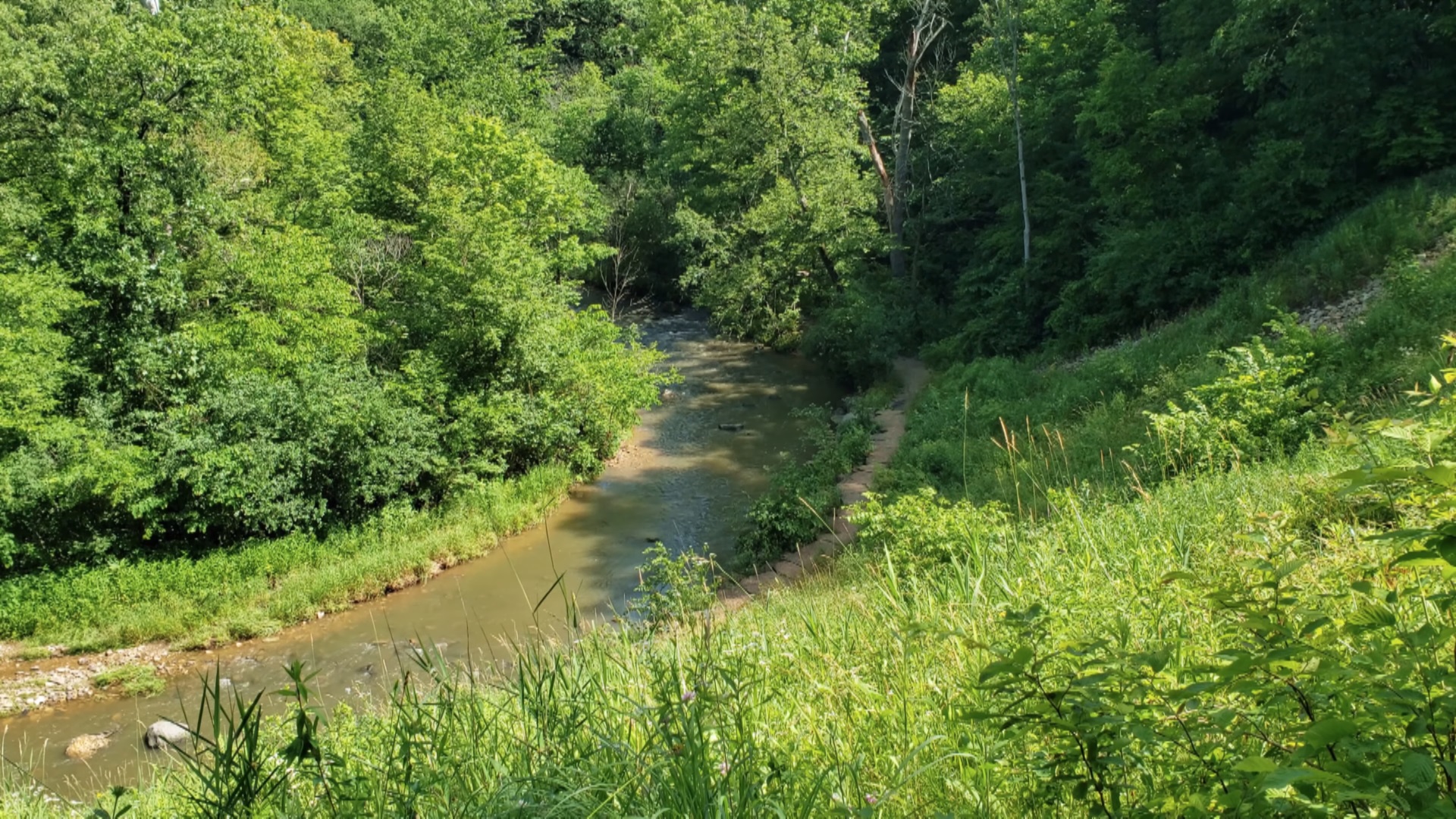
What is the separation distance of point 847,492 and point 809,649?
11.6 m

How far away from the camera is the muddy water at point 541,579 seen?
973cm

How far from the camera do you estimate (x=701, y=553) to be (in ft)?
44.9

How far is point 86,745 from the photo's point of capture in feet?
32.0

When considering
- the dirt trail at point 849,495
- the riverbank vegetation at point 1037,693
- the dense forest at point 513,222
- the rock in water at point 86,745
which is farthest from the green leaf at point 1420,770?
the dense forest at point 513,222

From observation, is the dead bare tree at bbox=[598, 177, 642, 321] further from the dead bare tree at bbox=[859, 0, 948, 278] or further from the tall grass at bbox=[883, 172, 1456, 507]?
the tall grass at bbox=[883, 172, 1456, 507]

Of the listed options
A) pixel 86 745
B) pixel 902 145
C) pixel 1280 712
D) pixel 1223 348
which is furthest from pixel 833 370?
pixel 1280 712

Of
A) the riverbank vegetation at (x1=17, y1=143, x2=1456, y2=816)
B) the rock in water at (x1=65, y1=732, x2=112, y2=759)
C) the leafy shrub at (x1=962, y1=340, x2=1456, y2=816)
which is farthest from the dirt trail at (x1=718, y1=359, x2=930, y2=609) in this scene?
the rock in water at (x1=65, y1=732, x2=112, y2=759)

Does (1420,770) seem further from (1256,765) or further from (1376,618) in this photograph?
(1376,618)

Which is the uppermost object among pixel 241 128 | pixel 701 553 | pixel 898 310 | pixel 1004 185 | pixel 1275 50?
pixel 241 128

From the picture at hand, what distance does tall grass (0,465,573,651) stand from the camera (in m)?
11.8

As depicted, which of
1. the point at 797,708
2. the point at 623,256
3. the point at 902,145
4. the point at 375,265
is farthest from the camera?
the point at 623,256

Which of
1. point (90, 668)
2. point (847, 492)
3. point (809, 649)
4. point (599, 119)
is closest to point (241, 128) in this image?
point (90, 668)

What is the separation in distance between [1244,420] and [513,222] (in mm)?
13877

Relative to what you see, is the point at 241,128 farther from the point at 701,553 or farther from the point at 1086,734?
the point at 1086,734
